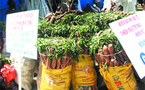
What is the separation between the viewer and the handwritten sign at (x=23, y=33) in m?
1.52

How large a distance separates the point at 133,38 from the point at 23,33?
141cm

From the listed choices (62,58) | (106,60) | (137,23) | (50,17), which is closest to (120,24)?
(137,23)

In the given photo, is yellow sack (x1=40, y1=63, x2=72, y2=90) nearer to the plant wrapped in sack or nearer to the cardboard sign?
the plant wrapped in sack

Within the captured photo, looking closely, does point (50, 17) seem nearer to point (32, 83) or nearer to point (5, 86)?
point (32, 83)

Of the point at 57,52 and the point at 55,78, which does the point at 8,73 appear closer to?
the point at 55,78

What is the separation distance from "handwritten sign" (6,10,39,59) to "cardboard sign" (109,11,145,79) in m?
0.98

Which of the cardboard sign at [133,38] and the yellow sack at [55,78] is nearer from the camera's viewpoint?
the cardboard sign at [133,38]

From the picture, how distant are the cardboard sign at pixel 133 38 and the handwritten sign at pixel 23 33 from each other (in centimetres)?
98

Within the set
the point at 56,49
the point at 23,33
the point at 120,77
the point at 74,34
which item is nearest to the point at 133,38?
the point at 120,77

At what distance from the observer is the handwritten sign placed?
1522mm

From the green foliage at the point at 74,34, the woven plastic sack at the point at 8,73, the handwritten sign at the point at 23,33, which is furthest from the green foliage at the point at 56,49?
the woven plastic sack at the point at 8,73

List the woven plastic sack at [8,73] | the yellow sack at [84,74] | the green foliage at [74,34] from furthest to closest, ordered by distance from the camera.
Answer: the woven plastic sack at [8,73], the yellow sack at [84,74], the green foliage at [74,34]

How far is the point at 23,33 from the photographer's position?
1.63 meters

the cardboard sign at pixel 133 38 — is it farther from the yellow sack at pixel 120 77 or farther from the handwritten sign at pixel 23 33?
the handwritten sign at pixel 23 33
